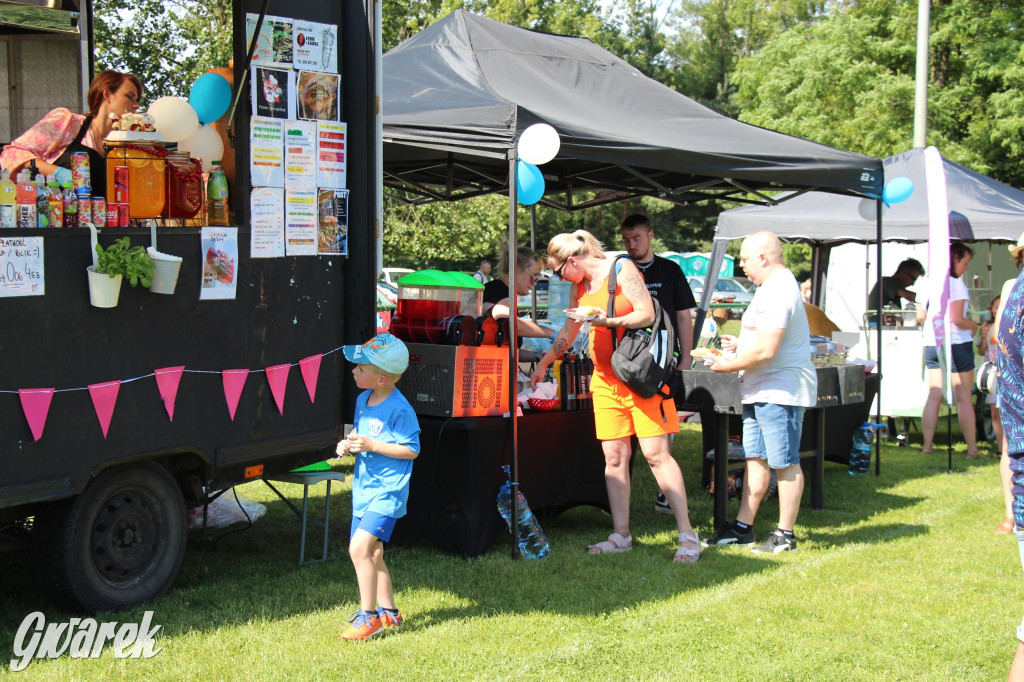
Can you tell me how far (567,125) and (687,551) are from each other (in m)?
2.43

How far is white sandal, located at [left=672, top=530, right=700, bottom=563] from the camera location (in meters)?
5.54

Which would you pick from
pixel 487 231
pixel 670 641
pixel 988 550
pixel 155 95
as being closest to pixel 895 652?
pixel 670 641

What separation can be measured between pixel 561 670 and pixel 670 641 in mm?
588

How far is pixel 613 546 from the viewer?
573 centimetres

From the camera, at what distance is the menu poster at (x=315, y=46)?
4.50 m

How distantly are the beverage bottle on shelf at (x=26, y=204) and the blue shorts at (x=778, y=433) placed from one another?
12.4 feet

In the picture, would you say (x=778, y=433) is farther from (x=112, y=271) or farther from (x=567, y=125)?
(x=112, y=271)

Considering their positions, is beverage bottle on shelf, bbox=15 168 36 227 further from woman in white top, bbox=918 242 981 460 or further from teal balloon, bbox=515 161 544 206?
woman in white top, bbox=918 242 981 460

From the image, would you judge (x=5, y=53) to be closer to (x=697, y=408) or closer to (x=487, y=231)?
(x=697, y=408)

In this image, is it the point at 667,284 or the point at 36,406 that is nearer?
the point at 36,406

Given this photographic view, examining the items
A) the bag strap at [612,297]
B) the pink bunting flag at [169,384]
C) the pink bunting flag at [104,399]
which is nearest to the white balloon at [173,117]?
the pink bunting flag at [169,384]

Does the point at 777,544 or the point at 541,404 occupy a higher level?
the point at 541,404

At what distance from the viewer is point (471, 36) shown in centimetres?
697

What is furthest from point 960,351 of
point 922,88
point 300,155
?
point 300,155
